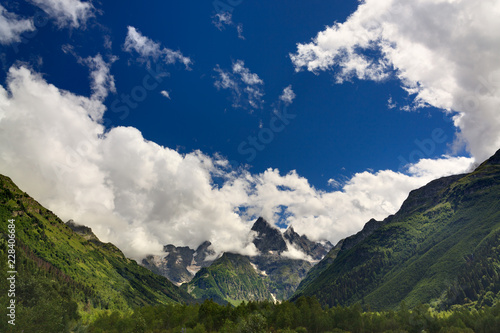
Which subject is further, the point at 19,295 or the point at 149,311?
the point at 149,311

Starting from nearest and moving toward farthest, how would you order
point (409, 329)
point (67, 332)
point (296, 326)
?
point (67, 332), point (409, 329), point (296, 326)

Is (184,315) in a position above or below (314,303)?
above

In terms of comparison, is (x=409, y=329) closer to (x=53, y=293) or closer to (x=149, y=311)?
(x=149, y=311)

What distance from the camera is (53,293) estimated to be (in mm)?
155000

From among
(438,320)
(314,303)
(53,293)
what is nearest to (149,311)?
(53,293)

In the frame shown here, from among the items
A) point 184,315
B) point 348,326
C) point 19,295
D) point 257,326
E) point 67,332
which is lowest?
point 348,326

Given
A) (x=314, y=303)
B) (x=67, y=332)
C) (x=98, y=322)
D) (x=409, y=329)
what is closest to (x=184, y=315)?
(x=98, y=322)

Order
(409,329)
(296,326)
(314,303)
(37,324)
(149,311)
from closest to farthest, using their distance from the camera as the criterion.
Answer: (37,324) < (409,329) < (296,326) < (314,303) < (149,311)

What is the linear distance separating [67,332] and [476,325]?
202 m

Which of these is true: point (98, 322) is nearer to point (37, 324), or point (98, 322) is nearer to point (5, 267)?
point (5, 267)

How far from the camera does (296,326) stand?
153m

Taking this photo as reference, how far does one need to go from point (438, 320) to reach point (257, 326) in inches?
3749

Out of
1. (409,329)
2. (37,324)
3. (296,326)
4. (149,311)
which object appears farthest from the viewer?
(149,311)

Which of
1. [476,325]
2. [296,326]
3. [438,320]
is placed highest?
[296,326]
